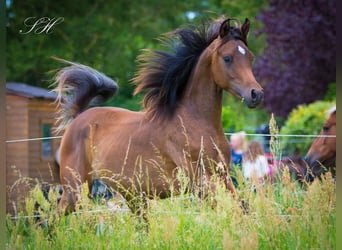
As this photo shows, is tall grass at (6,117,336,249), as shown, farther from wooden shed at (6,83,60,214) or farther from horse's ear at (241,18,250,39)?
wooden shed at (6,83,60,214)

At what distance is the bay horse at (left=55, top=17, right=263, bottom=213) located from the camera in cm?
543

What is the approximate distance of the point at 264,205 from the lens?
158 inches

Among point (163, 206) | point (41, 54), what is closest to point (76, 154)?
point (163, 206)

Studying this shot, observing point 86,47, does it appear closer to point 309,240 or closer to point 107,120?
point 107,120

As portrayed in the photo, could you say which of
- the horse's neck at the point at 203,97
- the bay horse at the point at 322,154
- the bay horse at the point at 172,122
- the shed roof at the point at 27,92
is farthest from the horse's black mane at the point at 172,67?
the shed roof at the point at 27,92

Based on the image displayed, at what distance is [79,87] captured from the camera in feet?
24.1

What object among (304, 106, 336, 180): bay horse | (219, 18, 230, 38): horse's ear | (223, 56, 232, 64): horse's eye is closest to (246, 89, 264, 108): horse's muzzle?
(223, 56, 232, 64): horse's eye

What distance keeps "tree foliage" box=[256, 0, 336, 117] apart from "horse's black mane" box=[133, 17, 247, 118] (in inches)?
372

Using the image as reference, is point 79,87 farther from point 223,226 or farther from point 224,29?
point 223,226

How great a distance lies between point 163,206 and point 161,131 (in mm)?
843

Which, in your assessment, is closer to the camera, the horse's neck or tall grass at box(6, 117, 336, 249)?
tall grass at box(6, 117, 336, 249)

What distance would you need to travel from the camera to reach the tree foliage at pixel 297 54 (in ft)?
50.7

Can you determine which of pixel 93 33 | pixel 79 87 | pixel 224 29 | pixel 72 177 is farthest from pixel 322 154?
pixel 93 33

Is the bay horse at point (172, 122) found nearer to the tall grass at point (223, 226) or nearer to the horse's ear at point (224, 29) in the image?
the horse's ear at point (224, 29)
